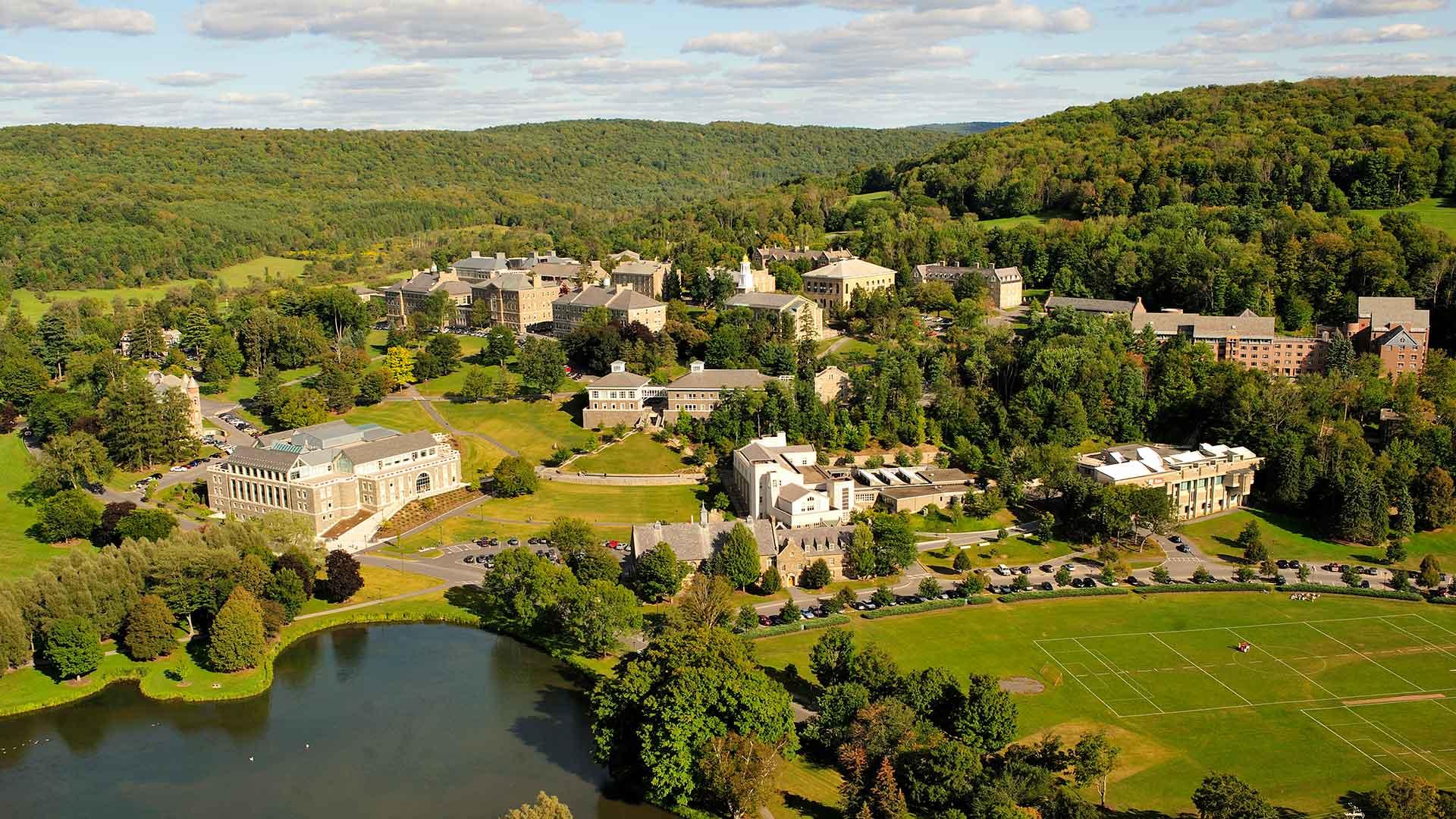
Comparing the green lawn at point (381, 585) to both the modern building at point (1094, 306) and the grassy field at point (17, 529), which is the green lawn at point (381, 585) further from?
the modern building at point (1094, 306)

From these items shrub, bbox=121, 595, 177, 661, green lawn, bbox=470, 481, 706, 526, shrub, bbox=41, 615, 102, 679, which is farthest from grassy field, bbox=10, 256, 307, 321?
shrub, bbox=41, 615, 102, 679

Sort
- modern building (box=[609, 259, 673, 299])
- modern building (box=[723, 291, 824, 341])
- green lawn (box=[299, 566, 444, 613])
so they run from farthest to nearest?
modern building (box=[609, 259, 673, 299])
modern building (box=[723, 291, 824, 341])
green lawn (box=[299, 566, 444, 613])

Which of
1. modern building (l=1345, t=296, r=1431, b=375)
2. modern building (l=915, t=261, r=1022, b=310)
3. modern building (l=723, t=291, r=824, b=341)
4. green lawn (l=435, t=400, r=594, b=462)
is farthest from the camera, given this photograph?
modern building (l=915, t=261, r=1022, b=310)

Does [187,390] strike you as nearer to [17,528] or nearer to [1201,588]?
[17,528]

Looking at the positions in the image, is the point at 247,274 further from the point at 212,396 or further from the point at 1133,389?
the point at 1133,389

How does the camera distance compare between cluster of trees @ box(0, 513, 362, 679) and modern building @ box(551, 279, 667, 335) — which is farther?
modern building @ box(551, 279, 667, 335)

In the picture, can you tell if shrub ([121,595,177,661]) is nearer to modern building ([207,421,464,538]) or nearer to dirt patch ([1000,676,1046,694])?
modern building ([207,421,464,538])

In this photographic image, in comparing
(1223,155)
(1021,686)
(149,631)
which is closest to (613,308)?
(149,631)

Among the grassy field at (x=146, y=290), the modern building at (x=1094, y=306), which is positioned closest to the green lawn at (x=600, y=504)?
the modern building at (x=1094, y=306)
